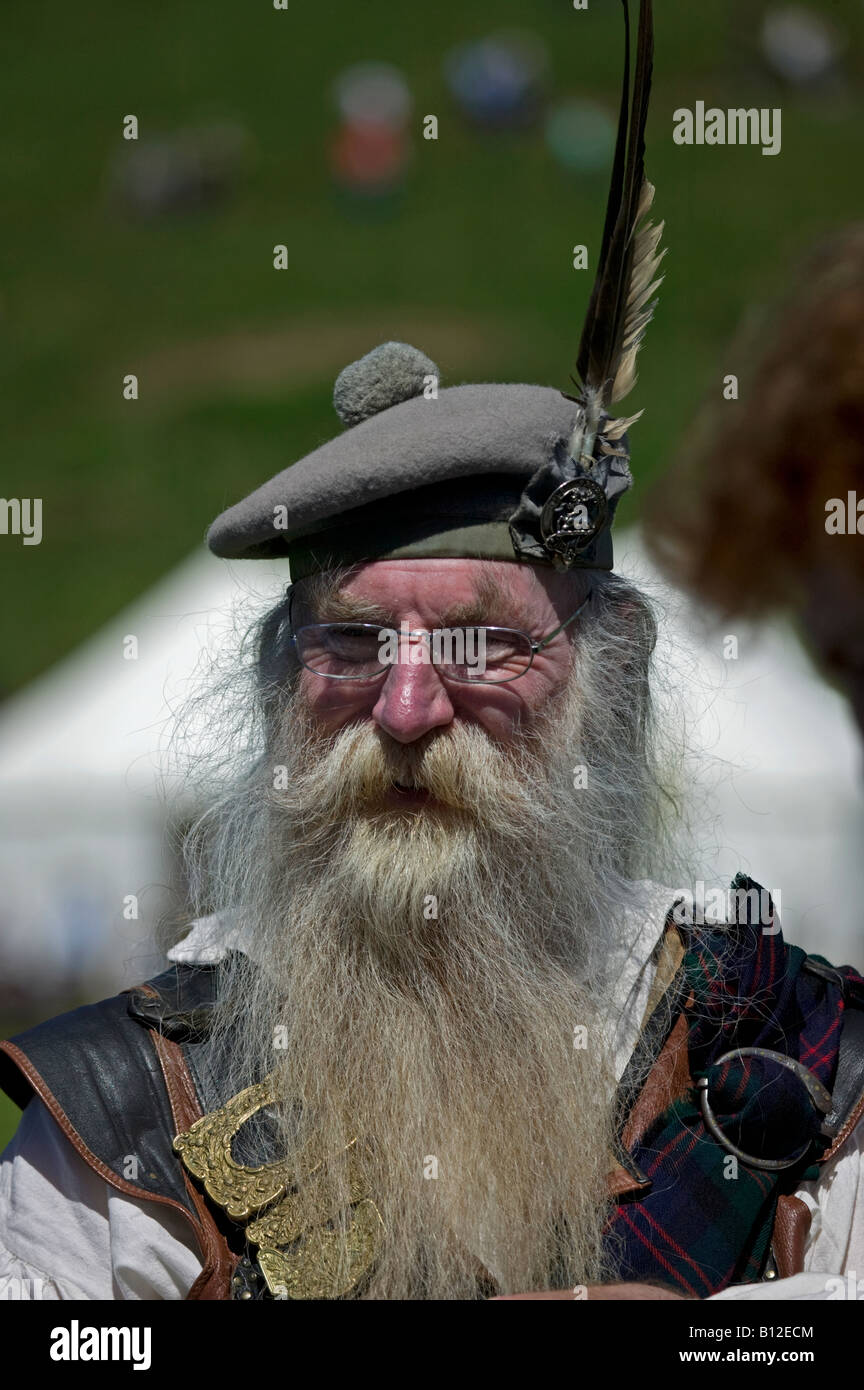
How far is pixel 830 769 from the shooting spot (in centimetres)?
516

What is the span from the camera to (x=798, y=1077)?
1964 mm

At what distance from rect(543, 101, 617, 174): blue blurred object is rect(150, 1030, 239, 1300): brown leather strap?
14241mm

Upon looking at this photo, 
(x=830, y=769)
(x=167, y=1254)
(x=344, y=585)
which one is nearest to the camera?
(x=167, y=1254)

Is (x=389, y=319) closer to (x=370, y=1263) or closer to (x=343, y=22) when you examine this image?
(x=343, y=22)

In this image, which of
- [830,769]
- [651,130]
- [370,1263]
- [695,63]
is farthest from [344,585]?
[695,63]

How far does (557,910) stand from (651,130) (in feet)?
44.3

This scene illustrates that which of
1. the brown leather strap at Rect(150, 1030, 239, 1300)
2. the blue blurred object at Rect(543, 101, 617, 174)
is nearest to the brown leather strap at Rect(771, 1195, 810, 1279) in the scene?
the brown leather strap at Rect(150, 1030, 239, 1300)

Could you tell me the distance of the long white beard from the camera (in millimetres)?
1935

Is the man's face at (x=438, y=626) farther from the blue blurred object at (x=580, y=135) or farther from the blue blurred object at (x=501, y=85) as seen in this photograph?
the blue blurred object at (x=501, y=85)

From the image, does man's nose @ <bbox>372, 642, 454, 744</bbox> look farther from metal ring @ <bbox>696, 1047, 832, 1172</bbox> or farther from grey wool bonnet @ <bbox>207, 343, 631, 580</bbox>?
metal ring @ <bbox>696, 1047, 832, 1172</bbox>

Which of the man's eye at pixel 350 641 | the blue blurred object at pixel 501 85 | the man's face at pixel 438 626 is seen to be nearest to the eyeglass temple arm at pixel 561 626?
the man's face at pixel 438 626

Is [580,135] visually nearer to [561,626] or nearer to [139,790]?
[139,790]

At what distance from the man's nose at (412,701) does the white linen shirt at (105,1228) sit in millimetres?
596

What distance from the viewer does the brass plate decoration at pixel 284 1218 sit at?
1.80 meters
